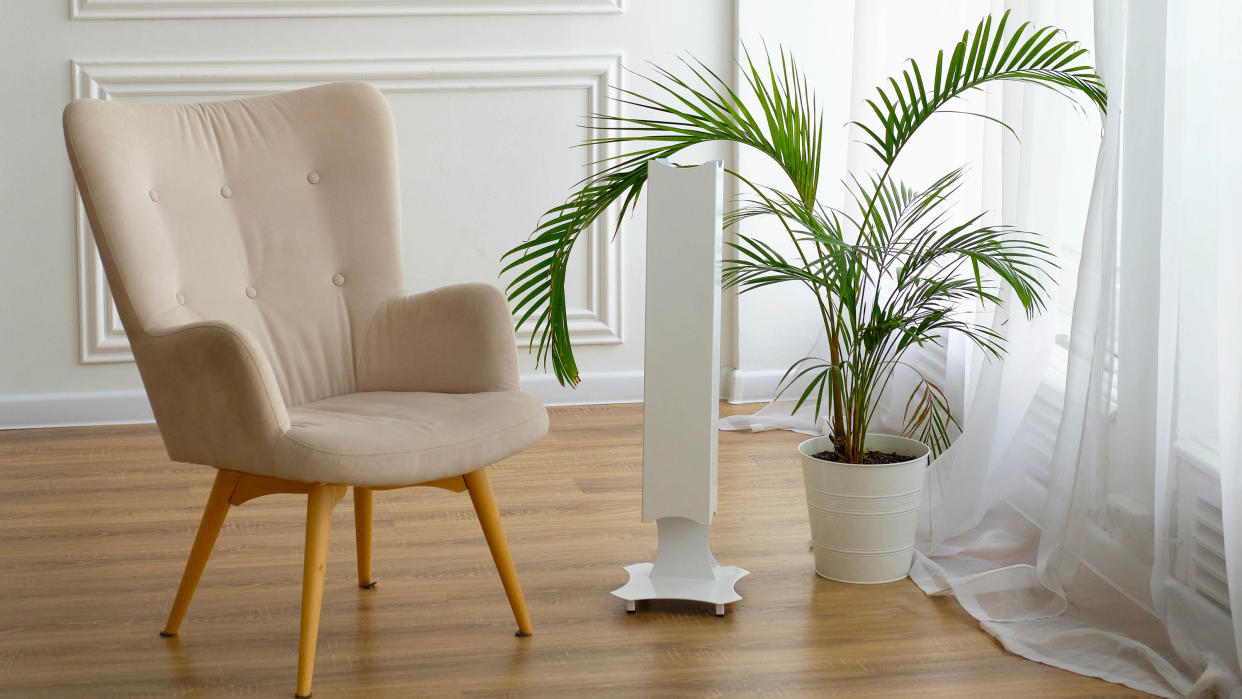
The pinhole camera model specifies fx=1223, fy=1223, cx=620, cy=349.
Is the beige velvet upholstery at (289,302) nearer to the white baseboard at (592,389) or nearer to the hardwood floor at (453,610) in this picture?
the hardwood floor at (453,610)

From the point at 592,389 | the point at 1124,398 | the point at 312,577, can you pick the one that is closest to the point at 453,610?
the point at 312,577

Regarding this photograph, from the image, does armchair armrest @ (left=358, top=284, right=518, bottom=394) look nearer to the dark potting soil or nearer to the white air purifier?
the white air purifier

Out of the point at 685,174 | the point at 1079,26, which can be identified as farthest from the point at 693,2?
the point at 685,174

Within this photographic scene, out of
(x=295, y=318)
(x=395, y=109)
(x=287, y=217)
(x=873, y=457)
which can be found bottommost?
(x=873, y=457)

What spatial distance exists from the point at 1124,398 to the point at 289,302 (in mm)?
1412

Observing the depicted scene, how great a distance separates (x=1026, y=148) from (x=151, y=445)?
227 cm

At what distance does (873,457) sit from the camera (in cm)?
228

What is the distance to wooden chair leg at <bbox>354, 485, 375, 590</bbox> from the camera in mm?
2141

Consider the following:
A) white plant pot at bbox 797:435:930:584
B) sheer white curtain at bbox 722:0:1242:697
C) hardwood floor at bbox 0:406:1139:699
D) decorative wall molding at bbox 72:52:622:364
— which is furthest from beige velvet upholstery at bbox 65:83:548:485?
decorative wall molding at bbox 72:52:622:364

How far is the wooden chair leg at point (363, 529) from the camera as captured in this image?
214cm

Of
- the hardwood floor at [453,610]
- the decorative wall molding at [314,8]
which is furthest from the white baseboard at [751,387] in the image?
the decorative wall molding at [314,8]

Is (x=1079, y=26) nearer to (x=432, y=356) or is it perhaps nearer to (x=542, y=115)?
(x=432, y=356)

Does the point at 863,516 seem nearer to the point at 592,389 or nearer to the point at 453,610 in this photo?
the point at 453,610

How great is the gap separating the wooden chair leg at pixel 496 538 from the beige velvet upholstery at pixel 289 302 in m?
0.08
